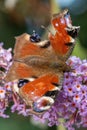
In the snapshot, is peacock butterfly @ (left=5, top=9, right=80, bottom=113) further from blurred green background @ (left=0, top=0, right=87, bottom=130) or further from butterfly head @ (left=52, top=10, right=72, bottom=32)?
blurred green background @ (left=0, top=0, right=87, bottom=130)

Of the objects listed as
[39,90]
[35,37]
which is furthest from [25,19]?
[39,90]

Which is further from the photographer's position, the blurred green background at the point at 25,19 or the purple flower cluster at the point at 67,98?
the blurred green background at the point at 25,19

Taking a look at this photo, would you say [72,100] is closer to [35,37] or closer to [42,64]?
[42,64]

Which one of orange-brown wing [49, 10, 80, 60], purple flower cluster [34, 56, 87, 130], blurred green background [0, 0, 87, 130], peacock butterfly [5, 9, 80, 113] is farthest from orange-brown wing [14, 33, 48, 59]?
A: blurred green background [0, 0, 87, 130]

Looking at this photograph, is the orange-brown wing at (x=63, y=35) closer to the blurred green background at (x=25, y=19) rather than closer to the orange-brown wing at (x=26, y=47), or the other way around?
the orange-brown wing at (x=26, y=47)

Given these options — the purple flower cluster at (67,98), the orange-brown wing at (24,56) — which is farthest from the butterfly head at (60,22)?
the purple flower cluster at (67,98)

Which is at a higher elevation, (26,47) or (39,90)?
(26,47)
